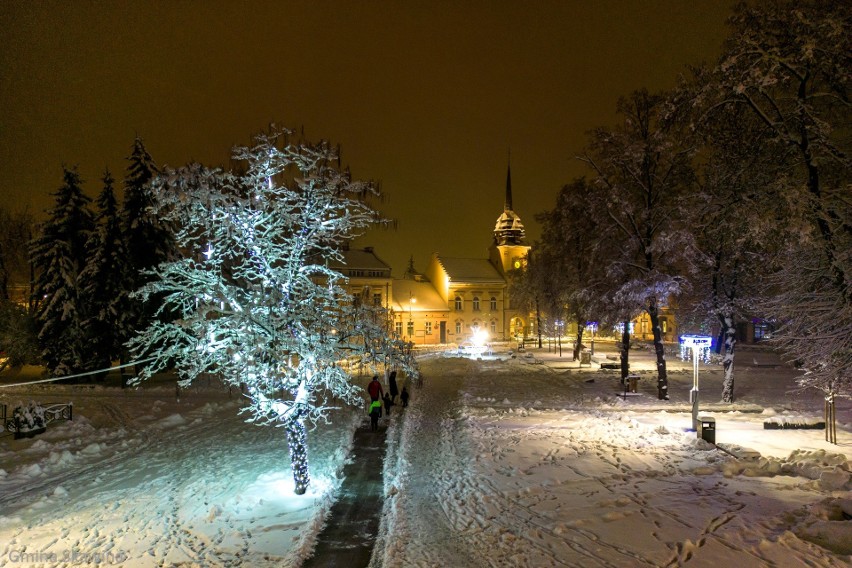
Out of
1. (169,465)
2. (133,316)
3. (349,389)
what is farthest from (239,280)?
(133,316)

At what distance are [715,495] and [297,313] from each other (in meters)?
9.93

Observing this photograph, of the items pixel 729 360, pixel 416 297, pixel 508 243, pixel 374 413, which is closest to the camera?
pixel 374 413

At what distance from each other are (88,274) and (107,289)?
4.98 ft

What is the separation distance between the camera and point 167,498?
11.9 m

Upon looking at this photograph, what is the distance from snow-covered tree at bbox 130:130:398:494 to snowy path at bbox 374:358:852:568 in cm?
349

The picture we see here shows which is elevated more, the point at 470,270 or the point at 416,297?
the point at 470,270

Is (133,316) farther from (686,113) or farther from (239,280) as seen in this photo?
(686,113)

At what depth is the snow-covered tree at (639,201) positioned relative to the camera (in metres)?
21.6

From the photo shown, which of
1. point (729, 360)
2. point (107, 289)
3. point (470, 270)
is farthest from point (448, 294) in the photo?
point (729, 360)

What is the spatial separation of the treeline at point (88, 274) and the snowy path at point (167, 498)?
13.1 metres

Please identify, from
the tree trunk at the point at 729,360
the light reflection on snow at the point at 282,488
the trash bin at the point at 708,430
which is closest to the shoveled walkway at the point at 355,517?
the light reflection on snow at the point at 282,488

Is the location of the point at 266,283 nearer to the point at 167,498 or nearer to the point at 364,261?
the point at 167,498

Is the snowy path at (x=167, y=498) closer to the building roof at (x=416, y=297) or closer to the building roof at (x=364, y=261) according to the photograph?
the building roof at (x=364, y=261)

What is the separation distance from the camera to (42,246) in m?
32.3
